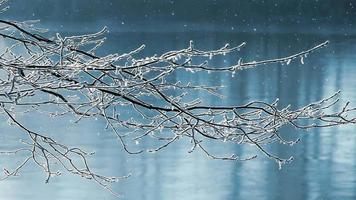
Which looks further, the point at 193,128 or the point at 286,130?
the point at 286,130

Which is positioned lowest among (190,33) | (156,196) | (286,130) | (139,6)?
(156,196)

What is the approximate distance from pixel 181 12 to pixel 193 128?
38.1 meters

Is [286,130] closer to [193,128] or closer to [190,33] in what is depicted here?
[193,128]

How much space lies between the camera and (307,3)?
41.2 meters

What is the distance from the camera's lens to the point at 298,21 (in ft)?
130

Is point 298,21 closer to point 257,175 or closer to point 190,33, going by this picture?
point 190,33

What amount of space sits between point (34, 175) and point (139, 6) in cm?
3138

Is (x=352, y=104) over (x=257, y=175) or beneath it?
over

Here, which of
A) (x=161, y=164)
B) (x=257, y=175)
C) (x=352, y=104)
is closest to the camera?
(x=257, y=175)

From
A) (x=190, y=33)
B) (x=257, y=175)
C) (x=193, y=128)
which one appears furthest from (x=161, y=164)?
(x=190, y=33)

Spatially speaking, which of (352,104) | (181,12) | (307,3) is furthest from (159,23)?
(352,104)

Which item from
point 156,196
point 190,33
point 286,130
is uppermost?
point 190,33

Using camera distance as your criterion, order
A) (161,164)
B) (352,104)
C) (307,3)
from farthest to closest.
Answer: (307,3)
(352,104)
(161,164)

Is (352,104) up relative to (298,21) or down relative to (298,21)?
down
